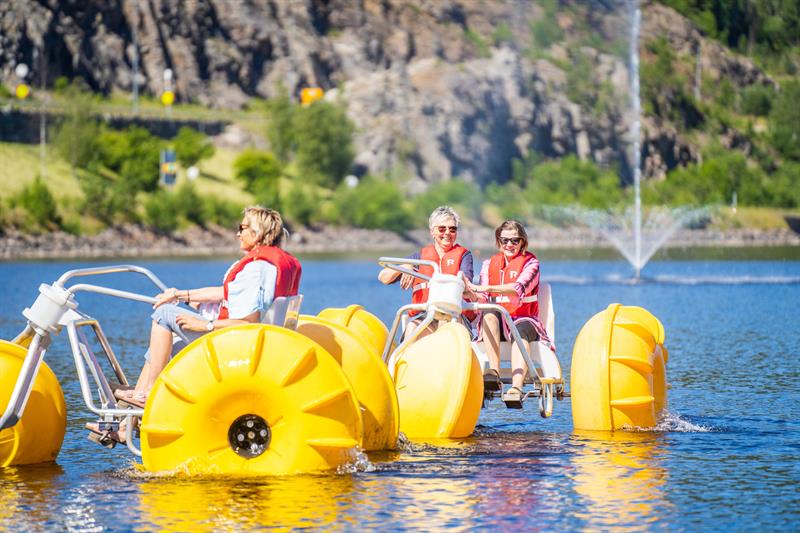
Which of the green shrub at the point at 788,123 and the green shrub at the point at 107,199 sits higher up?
the green shrub at the point at 788,123

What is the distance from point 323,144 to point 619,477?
413 feet

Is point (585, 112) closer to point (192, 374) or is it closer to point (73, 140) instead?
point (73, 140)

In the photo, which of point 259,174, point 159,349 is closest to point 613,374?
point 159,349

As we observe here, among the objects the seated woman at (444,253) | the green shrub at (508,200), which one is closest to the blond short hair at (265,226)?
the seated woman at (444,253)

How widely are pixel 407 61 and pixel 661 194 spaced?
4260 centimetres

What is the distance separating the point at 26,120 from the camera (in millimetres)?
120688

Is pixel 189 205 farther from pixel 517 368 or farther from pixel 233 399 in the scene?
pixel 233 399

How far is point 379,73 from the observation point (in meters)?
166

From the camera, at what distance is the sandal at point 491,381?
14924mm

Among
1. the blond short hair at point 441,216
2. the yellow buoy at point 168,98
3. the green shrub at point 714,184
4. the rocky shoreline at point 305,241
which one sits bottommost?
the blond short hair at point 441,216

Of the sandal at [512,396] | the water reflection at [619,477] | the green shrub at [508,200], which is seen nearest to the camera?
the water reflection at [619,477]

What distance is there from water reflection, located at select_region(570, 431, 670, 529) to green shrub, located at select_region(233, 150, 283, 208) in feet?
351

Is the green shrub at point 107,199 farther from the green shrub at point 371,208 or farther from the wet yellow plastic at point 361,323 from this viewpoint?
the wet yellow plastic at point 361,323

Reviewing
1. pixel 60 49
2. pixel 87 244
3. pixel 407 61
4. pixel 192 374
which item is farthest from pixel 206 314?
pixel 407 61
